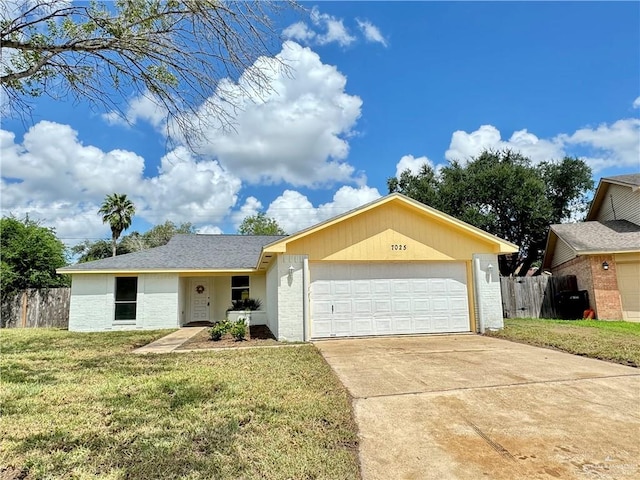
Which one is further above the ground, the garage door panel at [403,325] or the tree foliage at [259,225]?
the tree foliage at [259,225]

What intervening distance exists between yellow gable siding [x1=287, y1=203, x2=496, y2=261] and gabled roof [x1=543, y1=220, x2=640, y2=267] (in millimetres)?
5571

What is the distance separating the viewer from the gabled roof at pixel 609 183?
1579 centimetres

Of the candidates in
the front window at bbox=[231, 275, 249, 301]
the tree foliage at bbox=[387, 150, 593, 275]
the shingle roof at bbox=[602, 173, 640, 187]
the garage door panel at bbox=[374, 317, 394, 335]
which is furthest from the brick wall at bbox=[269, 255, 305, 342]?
the tree foliage at bbox=[387, 150, 593, 275]

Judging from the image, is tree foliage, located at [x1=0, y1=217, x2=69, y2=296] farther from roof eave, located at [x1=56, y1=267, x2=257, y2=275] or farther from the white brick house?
the white brick house

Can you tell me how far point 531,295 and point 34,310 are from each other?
20.9 m

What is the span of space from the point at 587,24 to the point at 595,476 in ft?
37.1

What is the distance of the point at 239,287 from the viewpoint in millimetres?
16812

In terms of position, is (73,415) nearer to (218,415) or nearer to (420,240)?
(218,415)

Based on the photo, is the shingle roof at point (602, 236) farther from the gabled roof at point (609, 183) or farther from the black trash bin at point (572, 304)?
the black trash bin at point (572, 304)

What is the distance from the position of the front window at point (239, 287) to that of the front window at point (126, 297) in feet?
13.1

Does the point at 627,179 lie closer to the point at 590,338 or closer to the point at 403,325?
the point at 590,338

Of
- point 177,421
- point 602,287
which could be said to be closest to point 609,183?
point 602,287

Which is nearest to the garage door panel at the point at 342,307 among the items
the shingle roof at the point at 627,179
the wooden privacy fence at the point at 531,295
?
the wooden privacy fence at the point at 531,295

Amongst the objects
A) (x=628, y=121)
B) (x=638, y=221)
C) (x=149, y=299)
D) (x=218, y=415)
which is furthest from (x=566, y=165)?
(x=218, y=415)
